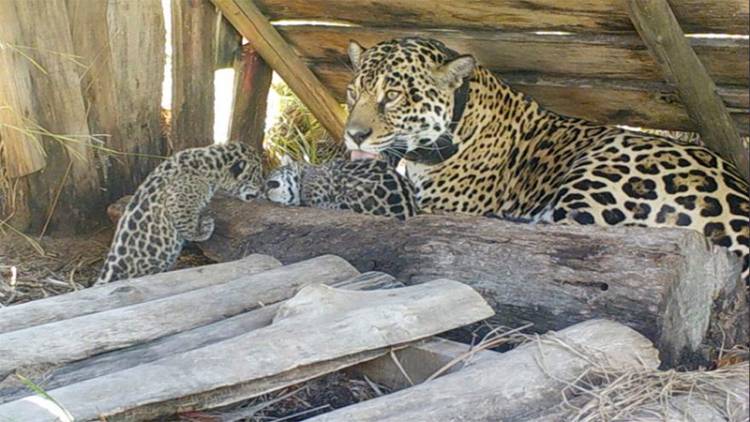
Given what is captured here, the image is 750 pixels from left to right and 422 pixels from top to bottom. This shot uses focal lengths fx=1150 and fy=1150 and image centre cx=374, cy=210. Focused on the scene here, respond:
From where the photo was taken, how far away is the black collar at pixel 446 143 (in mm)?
6984

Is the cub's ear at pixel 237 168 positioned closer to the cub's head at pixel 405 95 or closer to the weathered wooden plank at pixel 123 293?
the cub's head at pixel 405 95

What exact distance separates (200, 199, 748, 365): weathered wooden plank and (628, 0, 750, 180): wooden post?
63 cm

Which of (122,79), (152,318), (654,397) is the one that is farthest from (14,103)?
(654,397)

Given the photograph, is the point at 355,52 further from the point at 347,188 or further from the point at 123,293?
the point at 123,293

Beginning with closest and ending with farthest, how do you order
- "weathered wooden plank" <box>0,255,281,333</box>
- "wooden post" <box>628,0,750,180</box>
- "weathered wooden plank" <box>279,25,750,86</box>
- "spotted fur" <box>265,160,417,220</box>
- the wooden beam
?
"weathered wooden plank" <box>0,255,281,333</box> → "wooden post" <box>628,0,750,180</box> → "weathered wooden plank" <box>279,25,750,86</box> → "spotted fur" <box>265,160,417,220</box> → the wooden beam

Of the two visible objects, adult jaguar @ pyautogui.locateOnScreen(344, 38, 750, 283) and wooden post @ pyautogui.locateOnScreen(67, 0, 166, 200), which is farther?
wooden post @ pyautogui.locateOnScreen(67, 0, 166, 200)

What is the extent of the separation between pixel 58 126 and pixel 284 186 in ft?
4.68

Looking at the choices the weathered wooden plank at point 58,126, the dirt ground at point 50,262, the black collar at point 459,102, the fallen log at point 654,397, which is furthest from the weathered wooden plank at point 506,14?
the fallen log at point 654,397

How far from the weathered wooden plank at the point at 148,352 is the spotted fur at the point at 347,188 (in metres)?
1.77

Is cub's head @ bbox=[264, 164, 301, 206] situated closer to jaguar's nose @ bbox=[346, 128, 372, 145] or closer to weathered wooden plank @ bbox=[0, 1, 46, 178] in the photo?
jaguar's nose @ bbox=[346, 128, 372, 145]

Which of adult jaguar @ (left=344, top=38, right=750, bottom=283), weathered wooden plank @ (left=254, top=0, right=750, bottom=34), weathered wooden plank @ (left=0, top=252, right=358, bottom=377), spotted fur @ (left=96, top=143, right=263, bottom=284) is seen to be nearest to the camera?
weathered wooden plank @ (left=0, top=252, right=358, bottom=377)

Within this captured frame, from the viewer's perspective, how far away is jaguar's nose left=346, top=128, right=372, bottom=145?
6.79 m

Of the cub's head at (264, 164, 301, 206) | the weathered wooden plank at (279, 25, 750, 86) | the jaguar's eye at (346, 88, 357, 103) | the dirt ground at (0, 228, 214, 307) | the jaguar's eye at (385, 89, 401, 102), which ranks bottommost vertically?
the dirt ground at (0, 228, 214, 307)

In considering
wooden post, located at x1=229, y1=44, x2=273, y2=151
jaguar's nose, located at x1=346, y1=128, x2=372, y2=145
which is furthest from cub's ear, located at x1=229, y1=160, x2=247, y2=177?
wooden post, located at x1=229, y1=44, x2=273, y2=151
